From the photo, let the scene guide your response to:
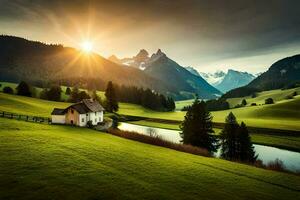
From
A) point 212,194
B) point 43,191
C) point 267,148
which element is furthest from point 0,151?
point 267,148

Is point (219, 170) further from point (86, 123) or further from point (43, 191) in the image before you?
point (86, 123)

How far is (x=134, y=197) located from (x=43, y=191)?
22.9 ft

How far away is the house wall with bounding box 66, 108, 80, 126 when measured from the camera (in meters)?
67.8

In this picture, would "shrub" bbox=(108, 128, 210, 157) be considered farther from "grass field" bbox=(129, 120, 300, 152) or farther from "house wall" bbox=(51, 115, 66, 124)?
"grass field" bbox=(129, 120, 300, 152)

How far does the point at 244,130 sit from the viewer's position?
51.9 m

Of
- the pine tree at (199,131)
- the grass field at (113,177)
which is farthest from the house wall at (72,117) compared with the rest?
the grass field at (113,177)

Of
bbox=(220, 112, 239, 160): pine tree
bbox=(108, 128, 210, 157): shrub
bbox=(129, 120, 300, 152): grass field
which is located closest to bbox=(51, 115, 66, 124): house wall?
bbox=(108, 128, 210, 157): shrub

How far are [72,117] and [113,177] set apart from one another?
2007 inches

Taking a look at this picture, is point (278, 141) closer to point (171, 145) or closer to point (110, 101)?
point (171, 145)

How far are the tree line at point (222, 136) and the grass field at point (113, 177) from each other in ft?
69.4

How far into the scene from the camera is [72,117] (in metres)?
68.3

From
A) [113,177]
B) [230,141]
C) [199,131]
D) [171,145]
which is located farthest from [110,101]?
[113,177]

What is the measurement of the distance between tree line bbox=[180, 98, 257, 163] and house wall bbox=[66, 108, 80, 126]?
A: 3236cm

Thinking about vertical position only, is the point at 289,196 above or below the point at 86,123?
below
